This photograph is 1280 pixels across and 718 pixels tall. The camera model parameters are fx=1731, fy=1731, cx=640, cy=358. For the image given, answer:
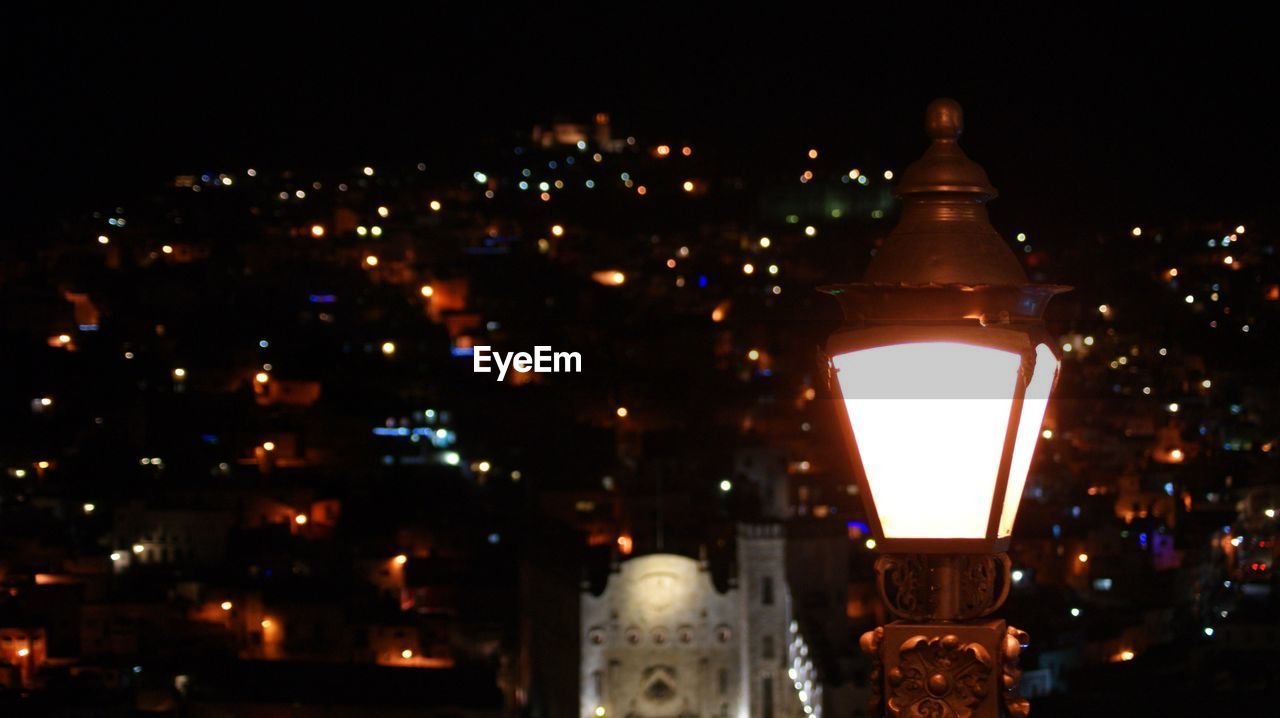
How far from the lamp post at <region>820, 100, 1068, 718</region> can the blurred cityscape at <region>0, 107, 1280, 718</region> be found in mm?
7233

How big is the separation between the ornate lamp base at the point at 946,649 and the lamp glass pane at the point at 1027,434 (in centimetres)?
6

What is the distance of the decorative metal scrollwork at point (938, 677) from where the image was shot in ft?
6.05

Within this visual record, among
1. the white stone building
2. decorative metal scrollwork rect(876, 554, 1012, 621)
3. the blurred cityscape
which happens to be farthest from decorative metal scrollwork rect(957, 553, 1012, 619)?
the white stone building

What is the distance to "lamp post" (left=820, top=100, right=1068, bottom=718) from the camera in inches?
68.9

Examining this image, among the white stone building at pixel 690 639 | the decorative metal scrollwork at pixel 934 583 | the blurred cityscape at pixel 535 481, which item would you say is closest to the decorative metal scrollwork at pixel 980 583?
the decorative metal scrollwork at pixel 934 583

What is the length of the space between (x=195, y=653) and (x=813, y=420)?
49.6 ft

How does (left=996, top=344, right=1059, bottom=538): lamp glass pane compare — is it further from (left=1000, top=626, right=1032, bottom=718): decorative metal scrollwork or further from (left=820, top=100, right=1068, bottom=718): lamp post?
(left=1000, top=626, right=1032, bottom=718): decorative metal scrollwork

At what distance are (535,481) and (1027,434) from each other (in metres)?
29.1

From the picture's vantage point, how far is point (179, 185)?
6900 centimetres

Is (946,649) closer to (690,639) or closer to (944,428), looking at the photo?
(944,428)

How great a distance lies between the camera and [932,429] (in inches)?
68.5

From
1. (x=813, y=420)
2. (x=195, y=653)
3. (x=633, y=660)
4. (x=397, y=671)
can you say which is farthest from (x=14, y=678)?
(x=813, y=420)

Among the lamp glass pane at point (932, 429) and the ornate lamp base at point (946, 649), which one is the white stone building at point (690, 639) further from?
the lamp glass pane at point (932, 429)

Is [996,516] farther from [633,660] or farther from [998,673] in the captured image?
[633,660]
